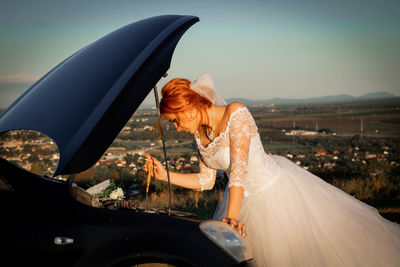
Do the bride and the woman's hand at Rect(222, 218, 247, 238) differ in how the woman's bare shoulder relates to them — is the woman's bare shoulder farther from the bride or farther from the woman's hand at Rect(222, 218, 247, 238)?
the woman's hand at Rect(222, 218, 247, 238)

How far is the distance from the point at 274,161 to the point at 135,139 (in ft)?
141

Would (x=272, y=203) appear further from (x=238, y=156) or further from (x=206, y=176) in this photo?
(x=206, y=176)

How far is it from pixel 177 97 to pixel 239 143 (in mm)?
571

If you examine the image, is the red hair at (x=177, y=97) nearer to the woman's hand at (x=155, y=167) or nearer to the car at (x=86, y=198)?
the car at (x=86, y=198)

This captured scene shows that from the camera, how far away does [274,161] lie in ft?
10.00

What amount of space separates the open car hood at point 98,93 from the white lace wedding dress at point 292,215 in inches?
33.4

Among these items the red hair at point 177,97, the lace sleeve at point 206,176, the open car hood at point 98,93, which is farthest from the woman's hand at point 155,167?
the open car hood at point 98,93

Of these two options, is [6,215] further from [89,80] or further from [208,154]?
[208,154]

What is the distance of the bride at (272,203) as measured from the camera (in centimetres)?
252

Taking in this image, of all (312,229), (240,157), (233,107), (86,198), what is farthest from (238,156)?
(86,198)

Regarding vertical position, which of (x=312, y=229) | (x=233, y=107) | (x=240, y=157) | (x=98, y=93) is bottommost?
(x=312, y=229)

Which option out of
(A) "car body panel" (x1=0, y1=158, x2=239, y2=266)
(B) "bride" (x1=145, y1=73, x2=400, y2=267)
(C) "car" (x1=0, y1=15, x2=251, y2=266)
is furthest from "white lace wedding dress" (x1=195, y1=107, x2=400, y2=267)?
(A) "car body panel" (x1=0, y1=158, x2=239, y2=266)

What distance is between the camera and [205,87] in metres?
2.81

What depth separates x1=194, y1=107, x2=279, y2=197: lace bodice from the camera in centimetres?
246
